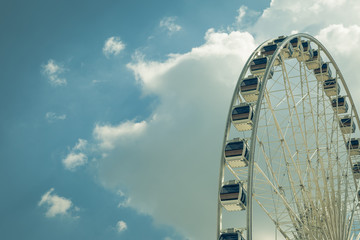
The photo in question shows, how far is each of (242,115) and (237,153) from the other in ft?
6.20

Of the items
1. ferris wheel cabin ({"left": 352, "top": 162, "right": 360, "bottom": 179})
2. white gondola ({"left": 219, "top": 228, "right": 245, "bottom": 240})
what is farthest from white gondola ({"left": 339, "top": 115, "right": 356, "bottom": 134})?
white gondola ({"left": 219, "top": 228, "right": 245, "bottom": 240})

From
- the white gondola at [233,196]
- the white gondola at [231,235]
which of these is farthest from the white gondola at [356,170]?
the white gondola at [231,235]

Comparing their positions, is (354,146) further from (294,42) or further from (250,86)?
(250,86)

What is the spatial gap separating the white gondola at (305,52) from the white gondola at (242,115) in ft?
22.3

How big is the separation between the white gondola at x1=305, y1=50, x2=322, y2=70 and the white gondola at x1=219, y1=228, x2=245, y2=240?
14.2m

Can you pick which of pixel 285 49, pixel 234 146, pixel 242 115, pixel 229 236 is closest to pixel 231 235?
pixel 229 236

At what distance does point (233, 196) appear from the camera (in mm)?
20062

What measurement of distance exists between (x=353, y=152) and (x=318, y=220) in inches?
382

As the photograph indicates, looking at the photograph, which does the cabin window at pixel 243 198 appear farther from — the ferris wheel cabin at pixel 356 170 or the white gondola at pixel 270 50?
the ferris wheel cabin at pixel 356 170

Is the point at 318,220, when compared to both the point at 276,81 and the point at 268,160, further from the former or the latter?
the point at 276,81

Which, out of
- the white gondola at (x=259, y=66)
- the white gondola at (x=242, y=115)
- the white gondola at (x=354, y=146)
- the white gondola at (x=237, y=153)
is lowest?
the white gondola at (x=237, y=153)

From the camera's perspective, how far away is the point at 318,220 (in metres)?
23.4

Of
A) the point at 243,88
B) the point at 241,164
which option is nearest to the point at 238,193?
the point at 241,164

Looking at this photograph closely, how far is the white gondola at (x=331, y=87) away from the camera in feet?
100
